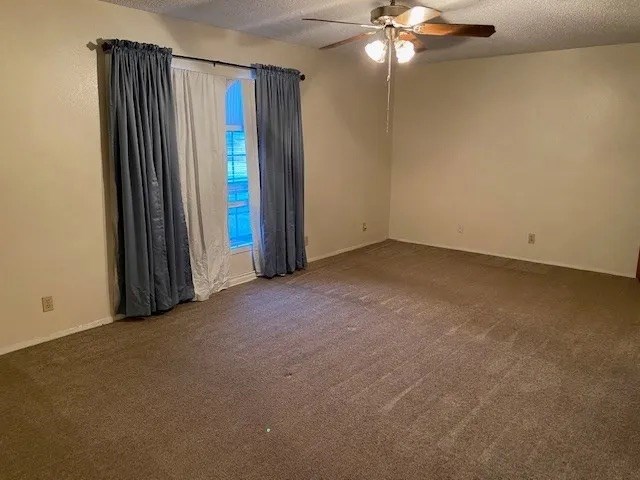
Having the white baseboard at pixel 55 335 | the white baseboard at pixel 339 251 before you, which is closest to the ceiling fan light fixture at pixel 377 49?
the white baseboard at pixel 339 251

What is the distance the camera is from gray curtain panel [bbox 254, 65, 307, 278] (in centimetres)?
453

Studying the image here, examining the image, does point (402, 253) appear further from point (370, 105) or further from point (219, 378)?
point (219, 378)

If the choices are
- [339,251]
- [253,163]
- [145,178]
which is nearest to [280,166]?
[253,163]

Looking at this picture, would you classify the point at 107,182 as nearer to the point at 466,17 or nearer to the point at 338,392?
the point at 338,392

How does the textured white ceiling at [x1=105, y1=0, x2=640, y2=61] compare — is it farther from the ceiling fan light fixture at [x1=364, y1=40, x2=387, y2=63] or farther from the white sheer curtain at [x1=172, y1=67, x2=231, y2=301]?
the white sheer curtain at [x1=172, y1=67, x2=231, y2=301]

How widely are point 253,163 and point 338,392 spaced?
2.63 metres

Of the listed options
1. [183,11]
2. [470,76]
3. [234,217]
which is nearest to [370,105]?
[470,76]

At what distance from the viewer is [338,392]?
2660mm

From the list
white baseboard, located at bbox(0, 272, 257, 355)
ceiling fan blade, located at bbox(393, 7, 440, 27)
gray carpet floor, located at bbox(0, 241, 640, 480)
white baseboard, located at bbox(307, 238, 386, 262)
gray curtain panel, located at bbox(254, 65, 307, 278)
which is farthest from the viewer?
white baseboard, located at bbox(307, 238, 386, 262)

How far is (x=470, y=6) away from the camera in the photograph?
3383 millimetres

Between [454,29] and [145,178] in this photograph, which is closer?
[454,29]

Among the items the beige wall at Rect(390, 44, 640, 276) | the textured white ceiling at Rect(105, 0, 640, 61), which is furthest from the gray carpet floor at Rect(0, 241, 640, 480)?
the textured white ceiling at Rect(105, 0, 640, 61)

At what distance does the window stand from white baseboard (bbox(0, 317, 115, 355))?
144cm

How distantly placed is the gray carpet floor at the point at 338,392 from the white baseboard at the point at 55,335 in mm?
68
